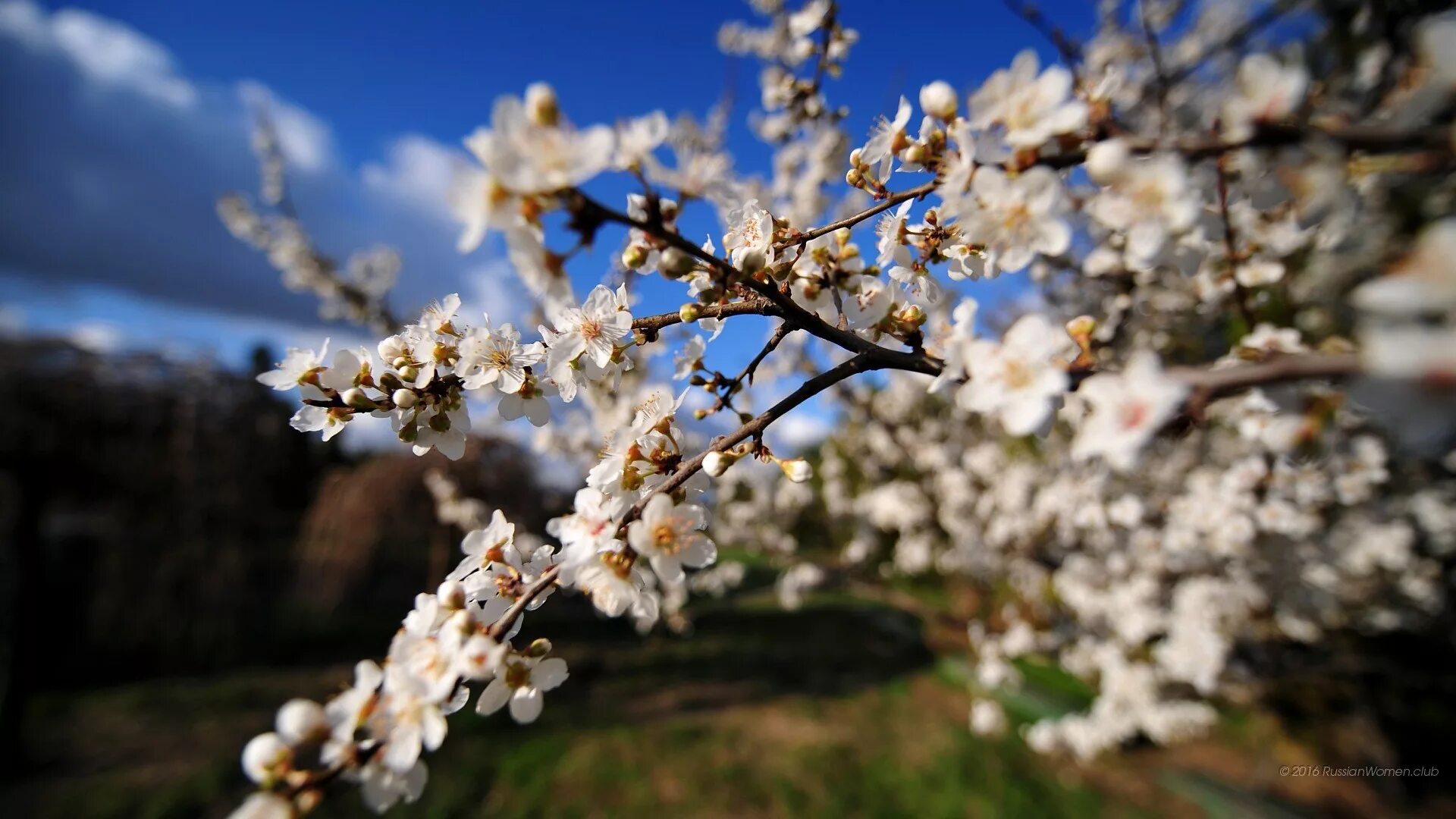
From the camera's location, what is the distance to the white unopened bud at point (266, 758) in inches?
26.7

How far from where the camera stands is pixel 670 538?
80 centimetres

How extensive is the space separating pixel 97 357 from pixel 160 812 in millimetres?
2841

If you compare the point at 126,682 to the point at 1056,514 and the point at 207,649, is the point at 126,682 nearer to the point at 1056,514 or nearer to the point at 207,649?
the point at 207,649

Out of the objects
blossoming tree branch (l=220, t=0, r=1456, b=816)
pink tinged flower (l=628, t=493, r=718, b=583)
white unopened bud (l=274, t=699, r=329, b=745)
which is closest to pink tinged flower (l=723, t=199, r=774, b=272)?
blossoming tree branch (l=220, t=0, r=1456, b=816)

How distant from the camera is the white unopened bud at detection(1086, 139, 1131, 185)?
1.99 ft

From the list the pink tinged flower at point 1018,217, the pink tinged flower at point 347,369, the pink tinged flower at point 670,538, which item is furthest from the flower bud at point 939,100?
the pink tinged flower at point 347,369

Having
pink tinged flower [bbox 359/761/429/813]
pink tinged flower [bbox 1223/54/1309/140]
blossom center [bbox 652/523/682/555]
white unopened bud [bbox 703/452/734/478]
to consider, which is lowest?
pink tinged flower [bbox 359/761/429/813]

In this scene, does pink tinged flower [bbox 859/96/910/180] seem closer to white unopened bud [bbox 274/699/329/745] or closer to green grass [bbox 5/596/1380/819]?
white unopened bud [bbox 274/699/329/745]

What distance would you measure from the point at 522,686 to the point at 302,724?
0.88 feet

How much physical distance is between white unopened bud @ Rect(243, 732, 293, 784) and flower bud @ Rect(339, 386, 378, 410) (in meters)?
0.45

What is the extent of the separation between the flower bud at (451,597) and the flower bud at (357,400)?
31cm

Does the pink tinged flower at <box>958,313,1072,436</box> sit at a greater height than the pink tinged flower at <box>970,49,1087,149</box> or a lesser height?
lesser

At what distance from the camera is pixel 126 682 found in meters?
4.33

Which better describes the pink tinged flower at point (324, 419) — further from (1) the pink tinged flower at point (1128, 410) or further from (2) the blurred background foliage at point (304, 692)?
(2) the blurred background foliage at point (304, 692)
